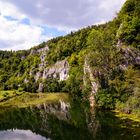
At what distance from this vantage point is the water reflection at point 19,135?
71.3 m

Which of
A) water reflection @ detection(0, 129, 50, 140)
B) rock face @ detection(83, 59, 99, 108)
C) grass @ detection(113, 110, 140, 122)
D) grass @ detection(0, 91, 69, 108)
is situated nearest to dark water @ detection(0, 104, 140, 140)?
water reflection @ detection(0, 129, 50, 140)

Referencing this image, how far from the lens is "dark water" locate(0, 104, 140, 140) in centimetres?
6412

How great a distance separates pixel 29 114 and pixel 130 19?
43.1 m

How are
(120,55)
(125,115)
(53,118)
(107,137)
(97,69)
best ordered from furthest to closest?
1. (97,69)
2. (120,55)
3. (53,118)
4. (125,115)
5. (107,137)

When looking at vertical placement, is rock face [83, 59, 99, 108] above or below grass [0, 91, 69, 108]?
above

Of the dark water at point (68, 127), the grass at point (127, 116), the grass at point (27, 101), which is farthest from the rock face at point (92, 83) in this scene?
the grass at point (27, 101)

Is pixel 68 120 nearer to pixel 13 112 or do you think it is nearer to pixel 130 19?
pixel 13 112

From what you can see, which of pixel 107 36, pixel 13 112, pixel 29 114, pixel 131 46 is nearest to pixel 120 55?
pixel 131 46

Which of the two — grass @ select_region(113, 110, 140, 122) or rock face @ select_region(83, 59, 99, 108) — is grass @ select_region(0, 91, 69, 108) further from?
grass @ select_region(113, 110, 140, 122)

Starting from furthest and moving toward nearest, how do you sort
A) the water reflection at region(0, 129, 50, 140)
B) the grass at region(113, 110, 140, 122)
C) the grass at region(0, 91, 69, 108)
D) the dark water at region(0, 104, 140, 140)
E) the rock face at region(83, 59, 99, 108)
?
1. the grass at region(0, 91, 69, 108)
2. the rock face at region(83, 59, 99, 108)
3. the grass at region(113, 110, 140, 122)
4. the water reflection at region(0, 129, 50, 140)
5. the dark water at region(0, 104, 140, 140)

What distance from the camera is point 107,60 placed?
341 ft

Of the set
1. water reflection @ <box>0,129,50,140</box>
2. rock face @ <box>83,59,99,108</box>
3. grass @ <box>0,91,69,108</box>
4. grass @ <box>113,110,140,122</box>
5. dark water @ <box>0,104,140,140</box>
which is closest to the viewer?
dark water @ <box>0,104,140,140</box>

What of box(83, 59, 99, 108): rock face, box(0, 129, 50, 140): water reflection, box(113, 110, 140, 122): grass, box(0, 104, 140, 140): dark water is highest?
box(83, 59, 99, 108): rock face

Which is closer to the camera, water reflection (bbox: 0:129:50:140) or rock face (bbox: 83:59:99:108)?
water reflection (bbox: 0:129:50:140)
